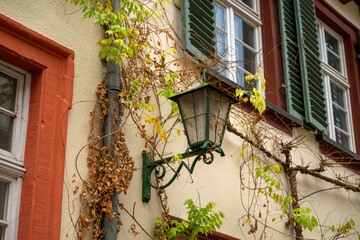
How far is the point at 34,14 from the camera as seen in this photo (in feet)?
16.3

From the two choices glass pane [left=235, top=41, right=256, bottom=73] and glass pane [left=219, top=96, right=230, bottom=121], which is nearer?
glass pane [left=219, top=96, right=230, bottom=121]

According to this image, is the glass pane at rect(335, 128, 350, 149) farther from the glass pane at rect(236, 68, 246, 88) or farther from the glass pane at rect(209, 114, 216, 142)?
the glass pane at rect(209, 114, 216, 142)

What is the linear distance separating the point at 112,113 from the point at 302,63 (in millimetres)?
3300

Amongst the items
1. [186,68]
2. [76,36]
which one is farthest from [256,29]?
[76,36]

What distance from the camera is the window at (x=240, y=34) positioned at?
7234 mm

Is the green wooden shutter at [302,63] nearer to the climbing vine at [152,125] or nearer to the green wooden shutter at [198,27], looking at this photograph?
the climbing vine at [152,125]

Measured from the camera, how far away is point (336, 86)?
9094 millimetres

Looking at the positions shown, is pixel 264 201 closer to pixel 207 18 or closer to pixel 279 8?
pixel 207 18

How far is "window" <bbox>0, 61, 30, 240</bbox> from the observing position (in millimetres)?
4391

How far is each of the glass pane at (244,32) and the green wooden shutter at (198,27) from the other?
864 millimetres

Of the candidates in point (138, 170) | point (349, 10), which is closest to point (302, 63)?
point (349, 10)

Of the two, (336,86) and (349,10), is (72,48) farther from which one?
(349,10)

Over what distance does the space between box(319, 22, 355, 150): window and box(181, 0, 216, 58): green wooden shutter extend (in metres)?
2.39

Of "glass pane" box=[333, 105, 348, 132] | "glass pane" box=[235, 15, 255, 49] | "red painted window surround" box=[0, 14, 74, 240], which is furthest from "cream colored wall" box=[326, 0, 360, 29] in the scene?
"red painted window surround" box=[0, 14, 74, 240]
